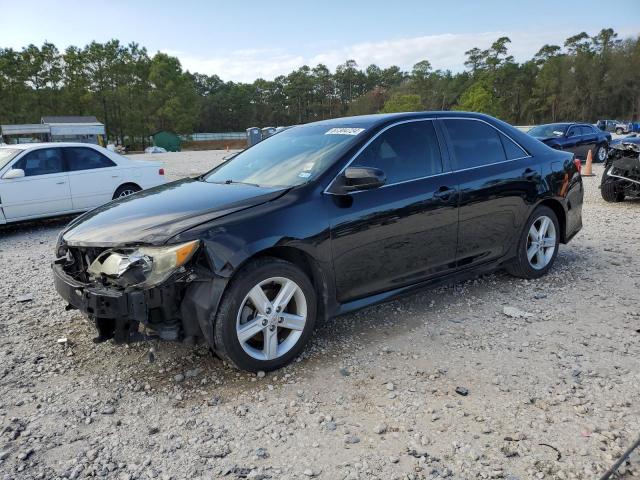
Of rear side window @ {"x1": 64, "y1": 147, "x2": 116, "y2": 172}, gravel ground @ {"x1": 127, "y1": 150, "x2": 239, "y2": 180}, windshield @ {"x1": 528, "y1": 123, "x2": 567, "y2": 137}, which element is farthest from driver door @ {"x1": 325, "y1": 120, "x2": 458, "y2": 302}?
windshield @ {"x1": 528, "y1": 123, "x2": 567, "y2": 137}

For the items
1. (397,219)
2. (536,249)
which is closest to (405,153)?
(397,219)

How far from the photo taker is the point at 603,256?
602cm

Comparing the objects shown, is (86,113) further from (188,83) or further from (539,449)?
(539,449)

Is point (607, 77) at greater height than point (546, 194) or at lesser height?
greater

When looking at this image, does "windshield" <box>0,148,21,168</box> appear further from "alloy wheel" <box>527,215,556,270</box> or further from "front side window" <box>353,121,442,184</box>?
"alloy wheel" <box>527,215,556,270</box>

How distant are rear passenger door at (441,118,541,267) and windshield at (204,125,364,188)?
3.45 ft

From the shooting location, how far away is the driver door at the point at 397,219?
142 inches

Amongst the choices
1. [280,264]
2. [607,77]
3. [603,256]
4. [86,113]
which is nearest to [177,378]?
[280,264]

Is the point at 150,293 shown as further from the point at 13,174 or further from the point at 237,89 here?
the point at 237,89

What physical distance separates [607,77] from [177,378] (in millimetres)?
103663

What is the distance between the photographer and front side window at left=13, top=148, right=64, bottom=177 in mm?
8227

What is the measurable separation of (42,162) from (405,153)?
6.92 m

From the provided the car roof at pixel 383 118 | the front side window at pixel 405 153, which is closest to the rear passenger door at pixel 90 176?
the car roof at pixel 383 118

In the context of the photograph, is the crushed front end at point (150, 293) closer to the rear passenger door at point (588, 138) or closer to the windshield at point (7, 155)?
the windshield at point (7, 155)
